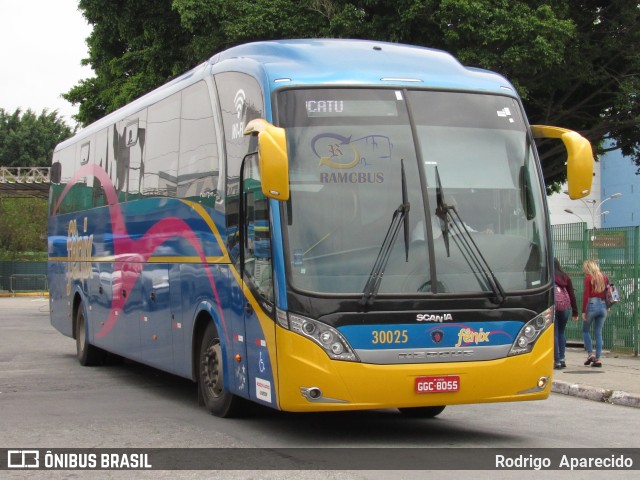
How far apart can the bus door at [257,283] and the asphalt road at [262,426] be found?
22.9 inches

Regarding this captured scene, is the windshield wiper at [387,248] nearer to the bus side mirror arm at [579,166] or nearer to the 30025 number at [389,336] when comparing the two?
the 30025 number at [389,336]

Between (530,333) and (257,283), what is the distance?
8.18ft

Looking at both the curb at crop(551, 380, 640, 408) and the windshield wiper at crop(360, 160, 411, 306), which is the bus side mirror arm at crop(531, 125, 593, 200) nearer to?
the windshield wiper at crop(360, 160, 411, 306)

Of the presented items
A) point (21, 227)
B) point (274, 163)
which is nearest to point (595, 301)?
point (274, 163)

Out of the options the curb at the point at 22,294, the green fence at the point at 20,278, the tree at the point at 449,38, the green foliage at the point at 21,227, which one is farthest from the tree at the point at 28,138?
the tree at the point at 449,38

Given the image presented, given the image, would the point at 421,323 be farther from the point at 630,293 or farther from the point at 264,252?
the point at 630,293

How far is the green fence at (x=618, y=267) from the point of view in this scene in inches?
756

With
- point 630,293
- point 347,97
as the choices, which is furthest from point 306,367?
point 630,293

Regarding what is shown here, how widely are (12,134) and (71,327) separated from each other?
6579 centimetres

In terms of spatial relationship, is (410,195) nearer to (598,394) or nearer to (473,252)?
(473,252)

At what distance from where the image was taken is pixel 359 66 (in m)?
9.98

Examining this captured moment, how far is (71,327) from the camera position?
18.7 meters

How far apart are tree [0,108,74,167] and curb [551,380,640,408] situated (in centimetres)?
6973

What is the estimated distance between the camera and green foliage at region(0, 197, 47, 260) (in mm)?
75250
